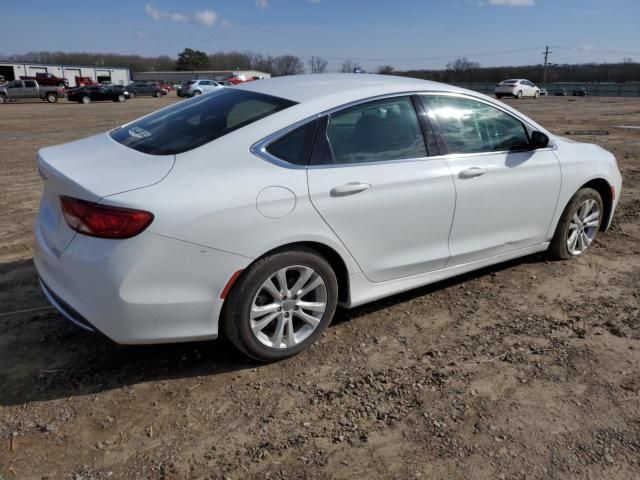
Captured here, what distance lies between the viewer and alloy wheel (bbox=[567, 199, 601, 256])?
4883 millimetres

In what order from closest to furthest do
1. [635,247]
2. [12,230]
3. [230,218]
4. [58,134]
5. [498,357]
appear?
[230,218], [498,357], [635,247], [12,230], [58,134]

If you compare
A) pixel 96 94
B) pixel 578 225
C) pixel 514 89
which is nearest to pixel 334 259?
pixel 578 225

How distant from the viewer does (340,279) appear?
11.5 ft

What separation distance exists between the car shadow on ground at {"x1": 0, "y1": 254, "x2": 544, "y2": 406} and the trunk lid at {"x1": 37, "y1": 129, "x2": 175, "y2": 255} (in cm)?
71

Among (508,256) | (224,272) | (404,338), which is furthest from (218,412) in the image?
(508,256)

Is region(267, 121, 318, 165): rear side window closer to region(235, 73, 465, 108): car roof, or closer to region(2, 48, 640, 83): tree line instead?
region(235, 73, 465, 108): car roof

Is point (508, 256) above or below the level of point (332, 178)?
below

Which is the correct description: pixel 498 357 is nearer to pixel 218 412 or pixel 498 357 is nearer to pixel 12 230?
pixel 218 412

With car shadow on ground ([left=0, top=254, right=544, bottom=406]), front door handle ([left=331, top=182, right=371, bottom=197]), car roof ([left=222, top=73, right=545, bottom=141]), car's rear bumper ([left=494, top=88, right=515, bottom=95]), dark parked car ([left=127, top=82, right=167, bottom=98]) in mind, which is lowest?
car shadow on ground ([left=0, top=254, right=544, bottom=406])

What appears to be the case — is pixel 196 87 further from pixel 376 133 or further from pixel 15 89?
pixel 376 133

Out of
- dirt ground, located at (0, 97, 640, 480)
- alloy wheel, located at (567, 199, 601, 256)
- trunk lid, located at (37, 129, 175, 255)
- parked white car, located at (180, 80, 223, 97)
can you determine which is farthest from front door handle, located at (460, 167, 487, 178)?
parked white car, located at (180, 80, 223, 97)

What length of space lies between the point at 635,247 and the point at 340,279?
3587mm

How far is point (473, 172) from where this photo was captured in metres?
3.87

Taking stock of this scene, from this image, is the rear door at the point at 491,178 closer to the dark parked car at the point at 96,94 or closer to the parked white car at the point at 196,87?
the dark parked car at the point at 96,94
